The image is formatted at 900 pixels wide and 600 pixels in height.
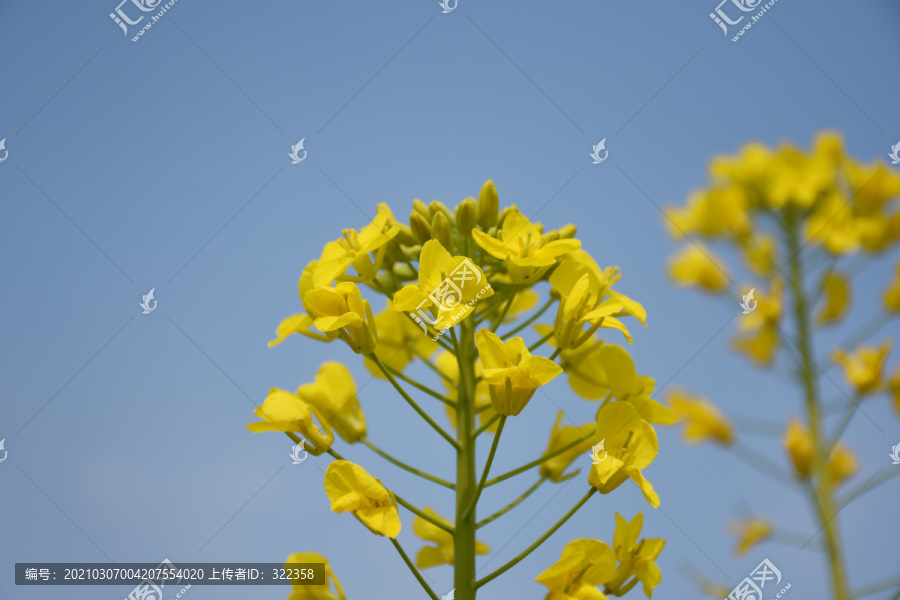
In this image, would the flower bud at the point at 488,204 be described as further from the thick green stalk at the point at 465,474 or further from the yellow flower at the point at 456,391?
the yellow flower at the point at 456,391

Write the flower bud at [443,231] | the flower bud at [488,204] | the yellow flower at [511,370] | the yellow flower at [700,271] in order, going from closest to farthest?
the yellow flower at [511,370]
the flower bud at [443,231]
the flower bud at [488,204]
the yellow flower at [700,271]

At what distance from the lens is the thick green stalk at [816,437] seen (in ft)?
10.3

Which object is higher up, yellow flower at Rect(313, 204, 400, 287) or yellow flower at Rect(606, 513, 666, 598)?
yellow flower at Rect(313, 204, 400, 287)

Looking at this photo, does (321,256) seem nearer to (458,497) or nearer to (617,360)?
(458,497)

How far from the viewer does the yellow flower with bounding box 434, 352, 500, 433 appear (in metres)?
2.32

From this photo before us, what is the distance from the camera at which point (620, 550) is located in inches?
74.3

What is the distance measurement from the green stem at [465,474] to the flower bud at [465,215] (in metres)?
0.35

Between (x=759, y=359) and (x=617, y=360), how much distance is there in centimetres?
262

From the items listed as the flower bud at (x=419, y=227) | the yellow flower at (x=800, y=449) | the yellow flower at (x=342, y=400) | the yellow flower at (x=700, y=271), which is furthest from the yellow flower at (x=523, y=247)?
the yellow flower at (x=700, y=271)

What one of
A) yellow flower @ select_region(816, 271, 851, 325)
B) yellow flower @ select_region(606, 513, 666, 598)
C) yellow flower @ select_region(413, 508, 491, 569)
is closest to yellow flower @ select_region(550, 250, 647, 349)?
yellow flower @ select_region(606, 513, 666, 598)

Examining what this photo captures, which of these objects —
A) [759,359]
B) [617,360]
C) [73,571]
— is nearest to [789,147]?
[759,359]

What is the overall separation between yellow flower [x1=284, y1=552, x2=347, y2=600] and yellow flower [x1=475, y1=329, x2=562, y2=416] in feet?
2.41


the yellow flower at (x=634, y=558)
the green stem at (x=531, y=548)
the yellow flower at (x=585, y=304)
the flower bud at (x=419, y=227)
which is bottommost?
the yellow flower at (x=634, y=558)

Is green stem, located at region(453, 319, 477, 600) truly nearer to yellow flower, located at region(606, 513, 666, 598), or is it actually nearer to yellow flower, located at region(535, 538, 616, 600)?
yellow flower, located at region(535, 538, 616, 600)
